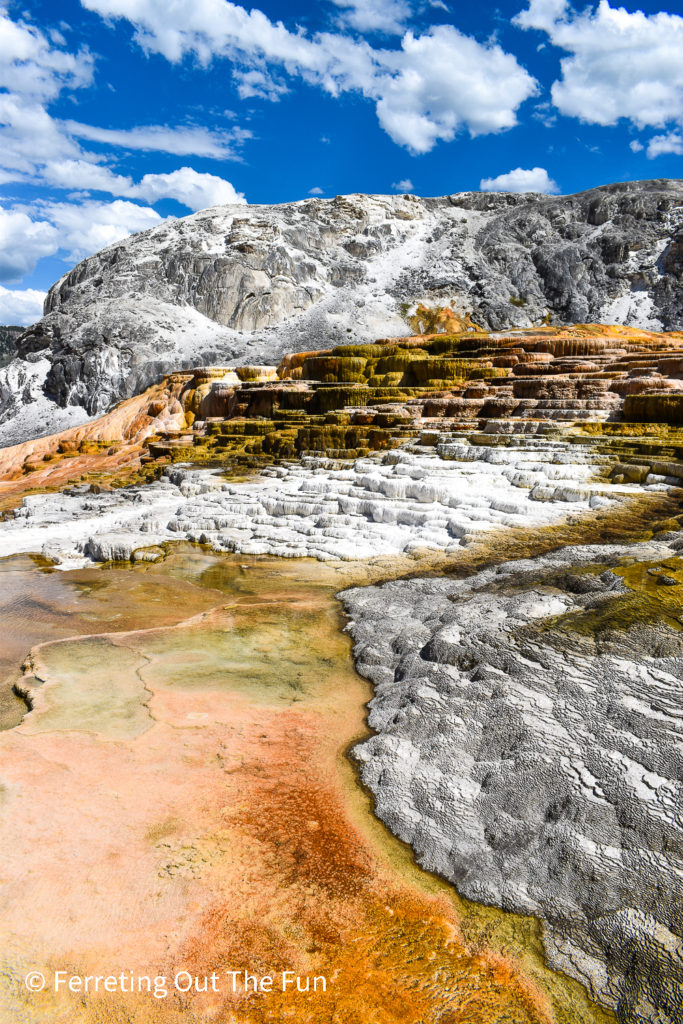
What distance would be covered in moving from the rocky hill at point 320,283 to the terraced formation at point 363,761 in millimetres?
28709

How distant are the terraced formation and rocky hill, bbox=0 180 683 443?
94.2 feet

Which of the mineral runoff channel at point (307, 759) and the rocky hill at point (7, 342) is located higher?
the rocky hill at point (7, 342)

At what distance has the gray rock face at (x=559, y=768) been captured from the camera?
212 centimetres

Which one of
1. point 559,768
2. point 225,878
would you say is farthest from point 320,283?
point 225,878

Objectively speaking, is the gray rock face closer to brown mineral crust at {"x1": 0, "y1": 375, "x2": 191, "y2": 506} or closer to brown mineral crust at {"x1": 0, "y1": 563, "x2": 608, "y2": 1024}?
brown mineral crust at {"x1": 0, "y1": 563, "x2": 608, "y2": 1024}

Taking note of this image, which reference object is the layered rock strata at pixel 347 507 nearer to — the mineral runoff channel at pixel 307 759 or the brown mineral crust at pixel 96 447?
the mineral runoff channel at pixel 307 759

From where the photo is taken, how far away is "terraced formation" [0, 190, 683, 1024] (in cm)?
208

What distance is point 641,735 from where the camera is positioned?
2.74 metres

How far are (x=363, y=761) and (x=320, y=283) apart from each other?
43457mm

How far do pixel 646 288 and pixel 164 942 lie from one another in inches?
1769

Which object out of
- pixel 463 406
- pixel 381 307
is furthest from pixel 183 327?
pixel 463 406

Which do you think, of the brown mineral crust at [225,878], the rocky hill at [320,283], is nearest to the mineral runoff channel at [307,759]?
the brown mineral crust at [225,878]

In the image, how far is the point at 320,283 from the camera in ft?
140

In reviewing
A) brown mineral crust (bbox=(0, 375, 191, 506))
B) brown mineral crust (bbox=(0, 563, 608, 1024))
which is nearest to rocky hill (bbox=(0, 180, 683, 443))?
brown mineral crust (bbox=(0, 375, 191, 506))
